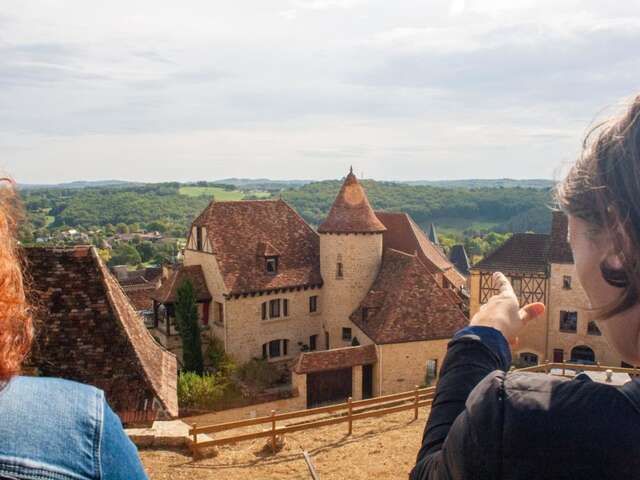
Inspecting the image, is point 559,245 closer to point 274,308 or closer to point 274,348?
point 274,308

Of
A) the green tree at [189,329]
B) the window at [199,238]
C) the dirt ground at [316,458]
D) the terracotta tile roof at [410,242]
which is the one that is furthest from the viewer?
→ the terracotta tile roof at [410,242]

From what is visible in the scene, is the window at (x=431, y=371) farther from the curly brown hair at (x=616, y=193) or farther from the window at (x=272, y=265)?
the curly brown hair at (x=616, y=193)

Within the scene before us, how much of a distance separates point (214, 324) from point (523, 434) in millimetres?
25734

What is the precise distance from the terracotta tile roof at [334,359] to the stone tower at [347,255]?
4.78m

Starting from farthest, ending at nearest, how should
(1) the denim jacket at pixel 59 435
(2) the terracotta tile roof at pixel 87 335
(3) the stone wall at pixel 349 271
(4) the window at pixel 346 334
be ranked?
1. (4) the window at pixel 346 334
2. (3) the stone wall at pixel 349 271
3. (2) the terracotta tile roof at pixel 87 335
4. (1) the denim jacket at pixel 59 435

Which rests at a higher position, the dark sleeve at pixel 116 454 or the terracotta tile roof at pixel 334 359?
the dark sleeve at pixel 116 454

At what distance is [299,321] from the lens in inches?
1073

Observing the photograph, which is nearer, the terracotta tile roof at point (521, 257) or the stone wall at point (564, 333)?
the stone wall at point (564, 333)

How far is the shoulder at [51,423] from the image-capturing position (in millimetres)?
1114

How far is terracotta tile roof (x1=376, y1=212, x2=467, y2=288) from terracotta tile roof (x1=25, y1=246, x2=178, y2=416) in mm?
22956

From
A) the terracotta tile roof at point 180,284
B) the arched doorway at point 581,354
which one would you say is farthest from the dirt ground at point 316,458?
the arched doorway at point 581,354

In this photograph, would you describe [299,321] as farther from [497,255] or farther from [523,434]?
[523,434]

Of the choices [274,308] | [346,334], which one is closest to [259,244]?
[274,308]

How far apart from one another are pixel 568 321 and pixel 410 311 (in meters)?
9.09
